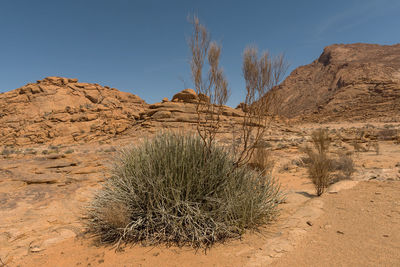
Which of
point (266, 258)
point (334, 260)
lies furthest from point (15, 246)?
point (334, 260)

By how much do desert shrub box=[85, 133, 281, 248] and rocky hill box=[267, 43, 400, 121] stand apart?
83.8 feet

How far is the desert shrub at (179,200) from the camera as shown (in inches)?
117

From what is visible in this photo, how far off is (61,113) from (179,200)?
28.7m

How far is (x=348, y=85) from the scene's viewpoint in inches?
2098

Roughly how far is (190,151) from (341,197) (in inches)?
114

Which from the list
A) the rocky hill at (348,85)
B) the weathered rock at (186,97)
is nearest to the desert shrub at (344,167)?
the weathered rock at (186,97)

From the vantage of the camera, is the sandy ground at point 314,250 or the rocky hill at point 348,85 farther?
the rocky hill at point 348,85

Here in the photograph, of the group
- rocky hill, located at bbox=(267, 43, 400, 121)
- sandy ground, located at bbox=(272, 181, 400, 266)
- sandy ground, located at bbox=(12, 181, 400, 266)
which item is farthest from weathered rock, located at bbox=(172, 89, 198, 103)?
sandy ground, located at bbox=(12, 181, 400, 266)

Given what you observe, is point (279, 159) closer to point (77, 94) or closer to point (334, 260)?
point (334, 260)

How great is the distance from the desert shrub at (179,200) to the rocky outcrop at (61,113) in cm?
1935

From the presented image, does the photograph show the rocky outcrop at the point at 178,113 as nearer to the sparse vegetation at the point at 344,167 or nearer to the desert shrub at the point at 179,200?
the sparse vegetation at the point at 344,167

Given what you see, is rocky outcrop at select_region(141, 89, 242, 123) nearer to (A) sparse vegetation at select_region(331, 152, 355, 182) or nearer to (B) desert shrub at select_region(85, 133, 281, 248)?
(A) sparse vegetation at select_region(331, 152, 355, 182)

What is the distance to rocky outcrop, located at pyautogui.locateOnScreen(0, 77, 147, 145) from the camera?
23.0 meters

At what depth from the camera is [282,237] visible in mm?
2877
